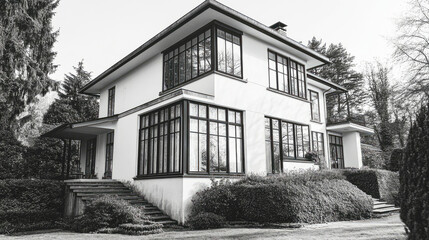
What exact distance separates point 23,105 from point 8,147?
2.45m

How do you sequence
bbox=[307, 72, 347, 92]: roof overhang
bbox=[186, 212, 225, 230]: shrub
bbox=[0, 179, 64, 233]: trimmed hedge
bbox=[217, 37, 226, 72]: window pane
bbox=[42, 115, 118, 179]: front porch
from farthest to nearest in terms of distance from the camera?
bbox=[307, 72, 347, 92]: roof overhang → bbox=[42, 115, 118, 179]: front porch → bbox=[217, 37, 226, 72]: window pane → bbox=[0, 179, 64, 233]: trimmed hedge → bbox=[186, 212, 225, 230]: shrub

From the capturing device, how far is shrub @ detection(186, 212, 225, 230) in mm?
9844

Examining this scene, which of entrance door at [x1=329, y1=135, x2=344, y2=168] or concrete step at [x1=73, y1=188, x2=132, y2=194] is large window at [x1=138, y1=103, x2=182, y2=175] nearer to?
concrete step at [x1=73, y1=188, x2=132, y2=194]

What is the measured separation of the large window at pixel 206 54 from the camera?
41.5 ft

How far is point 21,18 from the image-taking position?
17844 mm

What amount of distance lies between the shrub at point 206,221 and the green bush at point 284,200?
57cm

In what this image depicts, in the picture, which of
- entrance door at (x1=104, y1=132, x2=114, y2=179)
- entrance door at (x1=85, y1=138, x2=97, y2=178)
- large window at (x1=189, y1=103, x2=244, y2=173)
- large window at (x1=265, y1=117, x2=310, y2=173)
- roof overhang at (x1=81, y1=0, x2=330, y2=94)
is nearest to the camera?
large window at (x1=189, y1=103, x2=244, y2=173)

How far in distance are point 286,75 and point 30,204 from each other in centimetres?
1215

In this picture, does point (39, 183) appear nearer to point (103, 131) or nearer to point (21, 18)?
point (103, 131)

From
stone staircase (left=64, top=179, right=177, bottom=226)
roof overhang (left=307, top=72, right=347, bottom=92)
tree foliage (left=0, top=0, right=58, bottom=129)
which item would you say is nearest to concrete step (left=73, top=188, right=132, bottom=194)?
stone staircase (left=64, top=179, right=177, bottom=226)

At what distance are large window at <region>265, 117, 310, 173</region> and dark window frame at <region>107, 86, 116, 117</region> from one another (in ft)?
32.3

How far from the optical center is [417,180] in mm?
4148

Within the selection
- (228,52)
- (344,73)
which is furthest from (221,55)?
(344,73)

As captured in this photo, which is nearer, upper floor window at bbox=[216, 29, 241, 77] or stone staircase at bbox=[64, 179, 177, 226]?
stone staircase at bbox=[64, 179, 177, 226]
